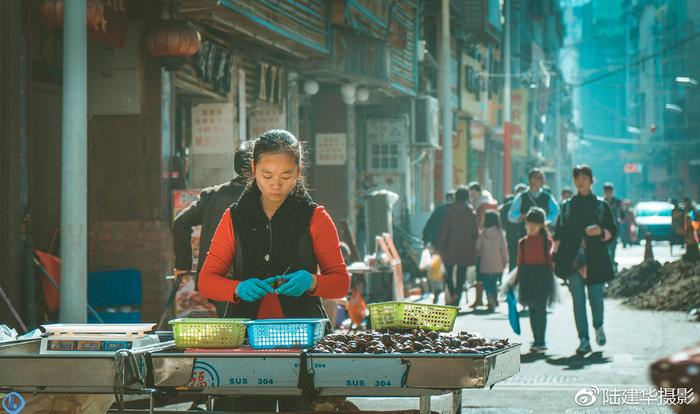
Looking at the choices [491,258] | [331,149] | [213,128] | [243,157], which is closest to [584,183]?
[243,157]

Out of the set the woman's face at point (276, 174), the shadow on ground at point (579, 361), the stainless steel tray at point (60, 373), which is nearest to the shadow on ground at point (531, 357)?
the shadow on ground at point (579, 361)

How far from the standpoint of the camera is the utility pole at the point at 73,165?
10.5 meters

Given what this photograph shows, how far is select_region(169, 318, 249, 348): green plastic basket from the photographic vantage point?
5.07 meters

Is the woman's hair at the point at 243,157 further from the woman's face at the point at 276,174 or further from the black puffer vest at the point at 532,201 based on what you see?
the black puffer vest at the point at 532,201

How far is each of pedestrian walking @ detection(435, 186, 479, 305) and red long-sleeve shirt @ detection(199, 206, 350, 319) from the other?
12835 mm

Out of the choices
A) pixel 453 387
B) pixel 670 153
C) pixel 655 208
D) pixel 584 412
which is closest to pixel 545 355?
pixel 584 412

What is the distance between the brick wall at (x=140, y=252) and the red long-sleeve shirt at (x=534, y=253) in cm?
404

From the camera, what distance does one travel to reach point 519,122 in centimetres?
6000

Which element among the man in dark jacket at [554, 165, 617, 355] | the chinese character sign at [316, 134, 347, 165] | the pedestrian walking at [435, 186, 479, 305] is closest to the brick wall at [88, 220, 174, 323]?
the man in dark jacket at [554, 165, 617, 355]

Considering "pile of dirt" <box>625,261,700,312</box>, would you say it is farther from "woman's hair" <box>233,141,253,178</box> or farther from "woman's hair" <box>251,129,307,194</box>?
"woman's hair" <box>251,129,307,194</box>

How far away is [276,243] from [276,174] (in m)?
0.34

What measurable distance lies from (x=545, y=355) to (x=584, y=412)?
396 cm

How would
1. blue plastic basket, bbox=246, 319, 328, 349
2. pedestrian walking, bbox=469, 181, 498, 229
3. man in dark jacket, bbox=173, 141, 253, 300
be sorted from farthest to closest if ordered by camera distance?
pedestrian walking, bbox=469, 181, 498, 229 → man in dark jacket, bbox=173, 141, 253, 300 → blue plastic basket, bbox=246, 319, 328, 349

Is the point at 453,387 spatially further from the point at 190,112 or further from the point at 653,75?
the point at 653,75
